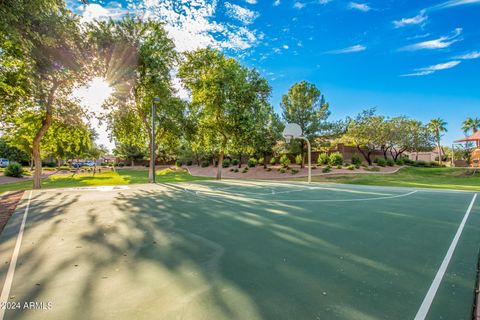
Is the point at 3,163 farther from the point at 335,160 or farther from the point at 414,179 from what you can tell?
the point at 414,179

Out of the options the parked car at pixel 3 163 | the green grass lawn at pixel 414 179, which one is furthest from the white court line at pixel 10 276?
the parked car at pixel 3 163

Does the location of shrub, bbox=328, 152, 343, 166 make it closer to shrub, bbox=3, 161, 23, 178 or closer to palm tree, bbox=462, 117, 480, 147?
→ shrub, bbox=3, 161, 23, 178

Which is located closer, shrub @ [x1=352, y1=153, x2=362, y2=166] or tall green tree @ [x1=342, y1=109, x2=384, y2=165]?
shrub @ [x1=352, y1=153, x2=362, y2=166]

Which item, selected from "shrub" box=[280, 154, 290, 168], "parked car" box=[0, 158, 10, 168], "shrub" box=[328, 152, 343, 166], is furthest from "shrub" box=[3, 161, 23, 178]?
"shrub" box=[328, 152, 343, 166]

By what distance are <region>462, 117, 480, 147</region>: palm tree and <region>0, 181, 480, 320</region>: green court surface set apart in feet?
191

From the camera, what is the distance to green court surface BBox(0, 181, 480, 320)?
2.25 meters

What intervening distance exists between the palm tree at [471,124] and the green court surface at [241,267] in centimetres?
5835

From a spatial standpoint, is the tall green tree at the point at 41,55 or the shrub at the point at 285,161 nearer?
the tall green tree at the point at 41,55

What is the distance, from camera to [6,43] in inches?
340

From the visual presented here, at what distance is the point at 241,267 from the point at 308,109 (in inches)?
849

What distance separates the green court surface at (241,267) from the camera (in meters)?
2.25

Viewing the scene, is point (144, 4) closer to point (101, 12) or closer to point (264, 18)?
point (101, 12)

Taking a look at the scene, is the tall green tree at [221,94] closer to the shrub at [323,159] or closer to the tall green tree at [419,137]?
the shrub at [323,159]

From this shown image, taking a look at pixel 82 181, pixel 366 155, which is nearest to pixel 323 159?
pixel 366 155
